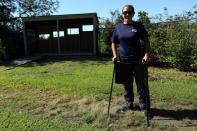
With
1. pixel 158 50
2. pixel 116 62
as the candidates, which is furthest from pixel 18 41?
pixel 116 62

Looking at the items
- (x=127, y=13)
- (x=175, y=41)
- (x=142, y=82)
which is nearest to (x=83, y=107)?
(x=142, y=82)

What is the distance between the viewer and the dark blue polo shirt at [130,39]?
7.14m

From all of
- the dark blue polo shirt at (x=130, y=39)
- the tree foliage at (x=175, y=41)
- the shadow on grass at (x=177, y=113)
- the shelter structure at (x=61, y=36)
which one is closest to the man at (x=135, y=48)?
the dark blue polo shirt at (x=130, y=39)

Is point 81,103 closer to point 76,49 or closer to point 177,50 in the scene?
point 177,50

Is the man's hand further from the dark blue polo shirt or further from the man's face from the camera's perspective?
the man's face

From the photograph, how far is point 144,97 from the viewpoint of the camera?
7.32 m

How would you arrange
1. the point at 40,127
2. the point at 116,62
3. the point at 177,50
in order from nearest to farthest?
the point at 40,127 < the point at 116,62 < the point at 177,50

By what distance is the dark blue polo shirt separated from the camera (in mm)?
Result: 7145

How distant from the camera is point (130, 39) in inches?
283

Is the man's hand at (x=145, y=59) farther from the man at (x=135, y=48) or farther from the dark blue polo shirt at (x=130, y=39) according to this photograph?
the dark blue polo shirt at (x=130, y=39)

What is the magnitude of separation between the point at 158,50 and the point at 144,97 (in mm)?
10777

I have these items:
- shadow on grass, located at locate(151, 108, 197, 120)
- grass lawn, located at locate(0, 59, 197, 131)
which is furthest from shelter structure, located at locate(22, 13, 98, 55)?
→ shadow on grass, located at locate(151, 108, 197, 120)

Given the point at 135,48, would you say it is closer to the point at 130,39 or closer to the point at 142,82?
the point at 130,39

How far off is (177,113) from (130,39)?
5.68 feet
